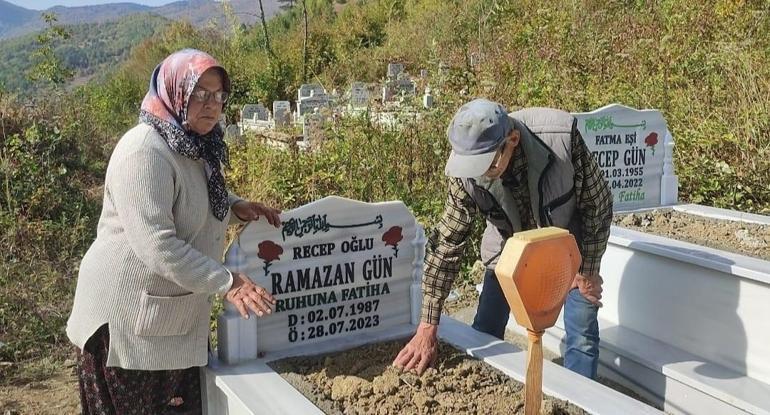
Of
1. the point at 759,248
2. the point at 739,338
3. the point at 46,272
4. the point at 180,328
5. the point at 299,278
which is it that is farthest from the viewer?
the point at 46,272

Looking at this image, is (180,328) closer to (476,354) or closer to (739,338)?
(476,354)

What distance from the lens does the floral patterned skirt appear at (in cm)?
218

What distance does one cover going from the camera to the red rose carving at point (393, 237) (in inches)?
106

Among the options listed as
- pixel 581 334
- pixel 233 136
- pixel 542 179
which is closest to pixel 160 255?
pixel 542 179

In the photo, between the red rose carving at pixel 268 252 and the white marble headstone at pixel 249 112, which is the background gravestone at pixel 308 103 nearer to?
the white marble headstone at pixel 249 112

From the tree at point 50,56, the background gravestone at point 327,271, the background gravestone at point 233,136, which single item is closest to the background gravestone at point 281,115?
the background gravestone at point 233,136

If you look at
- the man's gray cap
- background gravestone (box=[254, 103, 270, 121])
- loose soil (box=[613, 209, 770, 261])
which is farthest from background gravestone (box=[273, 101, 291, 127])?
the man's gray cap

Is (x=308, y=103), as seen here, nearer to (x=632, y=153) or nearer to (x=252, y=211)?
(x=632, y=153)

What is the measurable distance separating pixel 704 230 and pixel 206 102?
303cm

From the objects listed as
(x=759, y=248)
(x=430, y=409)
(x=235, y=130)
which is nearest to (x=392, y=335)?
(x=430, y=409)

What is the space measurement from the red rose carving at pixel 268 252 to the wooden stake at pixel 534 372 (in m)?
0.98

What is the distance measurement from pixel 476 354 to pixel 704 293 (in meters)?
1.36

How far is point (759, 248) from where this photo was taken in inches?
144

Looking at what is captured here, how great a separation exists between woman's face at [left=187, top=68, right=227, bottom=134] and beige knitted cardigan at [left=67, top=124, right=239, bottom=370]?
105mm
